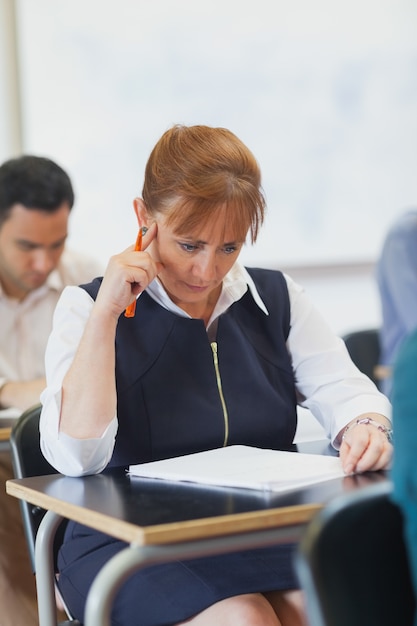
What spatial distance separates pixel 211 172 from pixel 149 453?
21.0 inches

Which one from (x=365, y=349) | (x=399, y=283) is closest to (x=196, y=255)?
(x=399, y=283)

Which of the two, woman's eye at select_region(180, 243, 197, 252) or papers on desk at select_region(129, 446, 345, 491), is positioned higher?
woman's eye at select_region(180, 243, 197, 252)

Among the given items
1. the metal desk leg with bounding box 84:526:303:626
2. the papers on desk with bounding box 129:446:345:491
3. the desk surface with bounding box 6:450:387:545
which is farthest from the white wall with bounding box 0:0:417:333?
the metal desk leg with bounding box 84:526:303:626

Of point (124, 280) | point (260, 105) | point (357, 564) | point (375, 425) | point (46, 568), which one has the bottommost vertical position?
point (46, 568)

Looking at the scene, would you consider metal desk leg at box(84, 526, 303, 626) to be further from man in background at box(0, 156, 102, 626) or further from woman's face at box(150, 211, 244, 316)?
man in background at box(0, 156, 102, 626)

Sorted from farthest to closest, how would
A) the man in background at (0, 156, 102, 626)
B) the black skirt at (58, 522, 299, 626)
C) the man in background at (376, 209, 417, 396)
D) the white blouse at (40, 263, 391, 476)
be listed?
the man in background at (0, 156, 102, 626), the man in background at (376, 209, 417, 396), the white blouse at (40, 263, 391, 476), the black skirt at (58, 522, 299, 626)

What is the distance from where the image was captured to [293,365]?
204cm

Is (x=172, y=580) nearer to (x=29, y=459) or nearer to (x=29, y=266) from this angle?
(x=29, y=459)

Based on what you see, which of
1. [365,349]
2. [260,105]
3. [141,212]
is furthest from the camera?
[260,105]

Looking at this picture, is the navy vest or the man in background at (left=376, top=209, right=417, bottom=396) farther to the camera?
the man in background at (left=376, top=209, right=417, bottom=396)

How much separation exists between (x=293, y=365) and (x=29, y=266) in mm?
1252

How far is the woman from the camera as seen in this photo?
5.20 ft

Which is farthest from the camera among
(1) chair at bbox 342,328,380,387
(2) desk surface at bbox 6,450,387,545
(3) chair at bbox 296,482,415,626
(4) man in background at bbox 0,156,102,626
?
(4) man in background at bbox 0,156,102,626

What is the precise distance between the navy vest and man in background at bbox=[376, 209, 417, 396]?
2.40 ft
